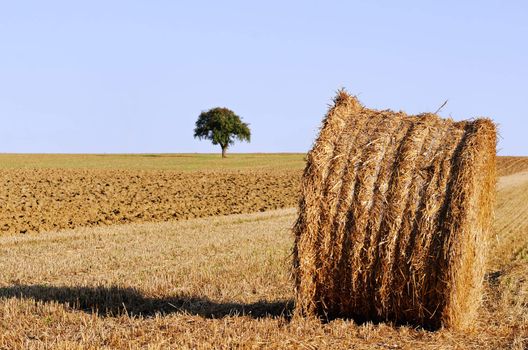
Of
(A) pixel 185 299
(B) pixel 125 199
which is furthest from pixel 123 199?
(A) pixel 185 299

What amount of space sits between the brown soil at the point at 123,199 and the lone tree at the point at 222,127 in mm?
38505

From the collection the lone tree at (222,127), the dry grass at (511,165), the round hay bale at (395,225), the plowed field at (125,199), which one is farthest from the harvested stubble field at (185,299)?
the lone tree at (222,127)

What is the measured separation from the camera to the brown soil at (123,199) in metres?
18.8

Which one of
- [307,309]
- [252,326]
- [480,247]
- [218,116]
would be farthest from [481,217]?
[218,116]

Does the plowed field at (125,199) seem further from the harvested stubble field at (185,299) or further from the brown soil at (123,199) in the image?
the harvested stubble field at (185,299)

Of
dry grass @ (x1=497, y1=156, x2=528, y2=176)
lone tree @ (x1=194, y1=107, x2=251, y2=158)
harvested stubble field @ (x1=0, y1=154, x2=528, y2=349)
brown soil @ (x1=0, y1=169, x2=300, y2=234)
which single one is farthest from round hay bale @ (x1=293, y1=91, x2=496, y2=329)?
lone tree @ (x1=194, y1=107, x2=251, y2=158)

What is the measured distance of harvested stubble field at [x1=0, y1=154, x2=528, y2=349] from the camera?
6.89 m

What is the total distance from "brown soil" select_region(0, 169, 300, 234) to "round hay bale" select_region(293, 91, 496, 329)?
10.9 meters

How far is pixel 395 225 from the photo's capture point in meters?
7.29

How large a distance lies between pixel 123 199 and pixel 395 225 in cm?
1772

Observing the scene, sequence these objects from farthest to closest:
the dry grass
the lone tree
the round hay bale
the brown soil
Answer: the lone tree < the dry grass < the brown soil < the round hay bale

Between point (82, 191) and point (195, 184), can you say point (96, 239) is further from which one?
point (195, 184)

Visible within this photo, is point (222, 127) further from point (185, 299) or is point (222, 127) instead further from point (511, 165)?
point (185, 299)

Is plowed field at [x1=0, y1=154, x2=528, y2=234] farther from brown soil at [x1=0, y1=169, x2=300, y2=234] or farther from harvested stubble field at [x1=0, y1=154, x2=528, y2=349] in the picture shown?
harvested stubble field at [x1=0, y1=154, x2=528, y2=349]
